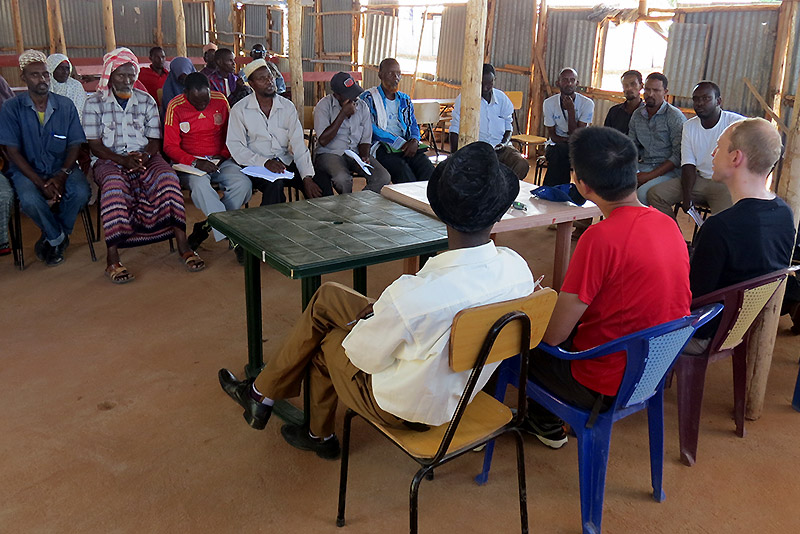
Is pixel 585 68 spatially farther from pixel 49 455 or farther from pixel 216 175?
pixel 49 455

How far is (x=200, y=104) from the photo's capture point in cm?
504

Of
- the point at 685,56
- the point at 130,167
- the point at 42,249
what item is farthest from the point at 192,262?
the point at 685,56

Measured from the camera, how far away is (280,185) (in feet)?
16.7

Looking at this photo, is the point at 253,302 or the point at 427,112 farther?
the point at 427,112

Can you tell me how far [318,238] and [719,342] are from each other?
1.64m

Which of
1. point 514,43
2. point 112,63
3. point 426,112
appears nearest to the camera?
point 112,63

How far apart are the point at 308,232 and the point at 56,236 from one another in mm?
2592

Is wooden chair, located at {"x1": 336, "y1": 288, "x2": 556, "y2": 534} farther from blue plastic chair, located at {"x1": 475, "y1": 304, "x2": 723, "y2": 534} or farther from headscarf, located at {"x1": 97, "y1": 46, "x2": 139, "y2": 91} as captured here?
headscarf, located at {"x1": 97, "y1": 46, "x2": 139, "y2": 91}

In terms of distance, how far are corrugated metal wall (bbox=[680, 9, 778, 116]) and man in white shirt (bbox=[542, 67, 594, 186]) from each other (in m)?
1.87

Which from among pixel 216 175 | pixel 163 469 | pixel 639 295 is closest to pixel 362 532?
pixel 163 469

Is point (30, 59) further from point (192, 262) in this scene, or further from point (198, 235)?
point (192, 262)

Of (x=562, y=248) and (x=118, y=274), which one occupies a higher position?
(x=562, y=248)

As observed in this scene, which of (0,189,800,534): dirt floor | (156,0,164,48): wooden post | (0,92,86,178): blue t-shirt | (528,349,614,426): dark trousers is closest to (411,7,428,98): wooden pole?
(156,0,164,48): wooden post

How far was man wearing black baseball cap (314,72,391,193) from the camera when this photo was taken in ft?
17.5
